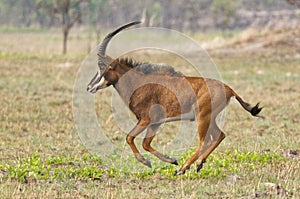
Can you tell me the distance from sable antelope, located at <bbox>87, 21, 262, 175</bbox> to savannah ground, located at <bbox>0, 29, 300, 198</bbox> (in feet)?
1.43

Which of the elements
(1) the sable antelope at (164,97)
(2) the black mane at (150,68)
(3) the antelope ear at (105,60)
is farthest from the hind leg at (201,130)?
(3) the antelope ear at (105,60)

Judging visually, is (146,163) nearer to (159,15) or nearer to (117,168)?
(117,168)

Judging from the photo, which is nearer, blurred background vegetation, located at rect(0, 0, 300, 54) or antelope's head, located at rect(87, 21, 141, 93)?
antelope's head, located at rect(87, 21, 141, 93)

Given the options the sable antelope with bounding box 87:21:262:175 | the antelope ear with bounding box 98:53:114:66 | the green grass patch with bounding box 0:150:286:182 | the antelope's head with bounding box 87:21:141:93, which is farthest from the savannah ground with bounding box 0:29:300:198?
→ the antelope ear with bounding box 98:53:114:66

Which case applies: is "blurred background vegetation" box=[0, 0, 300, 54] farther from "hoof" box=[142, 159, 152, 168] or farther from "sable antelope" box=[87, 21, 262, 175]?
"hoof" box=[142, 159, 152, 168]

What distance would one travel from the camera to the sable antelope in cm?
814

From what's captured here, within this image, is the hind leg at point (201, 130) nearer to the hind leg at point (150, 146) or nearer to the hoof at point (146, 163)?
the hind leg at point (150, 146)

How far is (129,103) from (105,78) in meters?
0.51

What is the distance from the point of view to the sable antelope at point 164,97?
814 centimetres

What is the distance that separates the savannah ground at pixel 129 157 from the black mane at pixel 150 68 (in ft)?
4.59

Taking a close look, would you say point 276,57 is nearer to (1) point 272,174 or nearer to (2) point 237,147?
(2) point 237,147

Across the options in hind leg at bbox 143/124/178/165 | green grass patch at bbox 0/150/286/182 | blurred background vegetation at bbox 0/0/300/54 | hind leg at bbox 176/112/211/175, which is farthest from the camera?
blurred background vegetation at bbox 0/0/300/54


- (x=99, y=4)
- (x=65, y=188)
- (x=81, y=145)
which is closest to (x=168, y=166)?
(x=65, y=188)

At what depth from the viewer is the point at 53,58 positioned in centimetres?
3397
